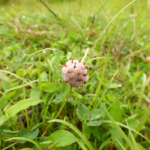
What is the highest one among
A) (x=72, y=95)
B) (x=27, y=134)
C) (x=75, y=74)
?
(x=75, y=74)

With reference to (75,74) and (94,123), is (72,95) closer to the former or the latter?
(94,123)

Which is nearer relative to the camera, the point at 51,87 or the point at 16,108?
the point at 16,108

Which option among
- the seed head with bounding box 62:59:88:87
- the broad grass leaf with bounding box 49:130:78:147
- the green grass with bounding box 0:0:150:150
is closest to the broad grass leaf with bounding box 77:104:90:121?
the green grass with bounding box 0:0:150:150

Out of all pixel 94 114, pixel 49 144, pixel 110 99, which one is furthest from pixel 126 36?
pixel 49 144

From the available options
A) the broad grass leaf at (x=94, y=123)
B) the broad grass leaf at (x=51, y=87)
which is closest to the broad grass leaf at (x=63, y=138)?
the broad grass leaf at (x=94, y=123)

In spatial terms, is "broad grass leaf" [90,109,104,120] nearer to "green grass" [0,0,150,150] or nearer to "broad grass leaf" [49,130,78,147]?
"green grass" [0,0,150,150]

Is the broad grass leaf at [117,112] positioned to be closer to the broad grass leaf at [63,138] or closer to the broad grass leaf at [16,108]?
the broad grass leaf at [63,138]

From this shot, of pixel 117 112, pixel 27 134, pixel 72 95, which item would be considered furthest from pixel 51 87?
pixel 117 112
